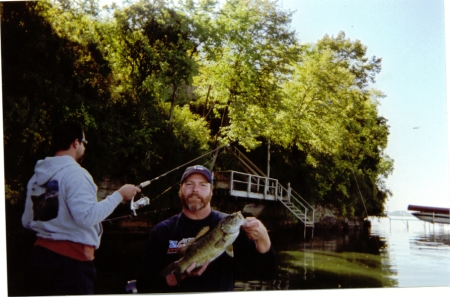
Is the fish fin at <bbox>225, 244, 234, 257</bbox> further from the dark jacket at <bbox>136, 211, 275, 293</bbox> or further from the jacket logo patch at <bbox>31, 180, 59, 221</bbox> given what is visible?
the jacket logo patch at <bbox>31, 180, 59, 221</bbox>

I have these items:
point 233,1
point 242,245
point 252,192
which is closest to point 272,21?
point 233,1

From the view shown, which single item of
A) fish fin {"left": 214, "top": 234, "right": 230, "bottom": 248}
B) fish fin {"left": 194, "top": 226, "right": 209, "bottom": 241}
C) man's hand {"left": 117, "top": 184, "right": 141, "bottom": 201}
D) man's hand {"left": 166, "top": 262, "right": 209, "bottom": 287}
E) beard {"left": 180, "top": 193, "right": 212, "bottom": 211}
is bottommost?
man's hand {"left": 166, "top": 262, "right": 209, "bottom": 287}

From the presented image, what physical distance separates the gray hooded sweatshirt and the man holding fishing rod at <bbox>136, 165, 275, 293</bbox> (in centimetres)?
51

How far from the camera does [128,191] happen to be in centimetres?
427

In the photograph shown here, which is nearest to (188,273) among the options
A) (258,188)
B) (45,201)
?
(258,188)

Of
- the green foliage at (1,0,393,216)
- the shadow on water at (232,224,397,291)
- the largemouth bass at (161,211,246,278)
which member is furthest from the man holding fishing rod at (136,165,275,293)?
the green foliage at (1,0,393,216)

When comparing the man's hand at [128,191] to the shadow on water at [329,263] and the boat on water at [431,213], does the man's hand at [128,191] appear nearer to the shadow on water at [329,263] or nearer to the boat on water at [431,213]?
the shadow on water at [329,263]

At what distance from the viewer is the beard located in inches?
165

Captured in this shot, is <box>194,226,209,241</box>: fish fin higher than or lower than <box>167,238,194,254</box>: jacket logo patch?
higher

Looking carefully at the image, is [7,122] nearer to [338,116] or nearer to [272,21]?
[272,21]

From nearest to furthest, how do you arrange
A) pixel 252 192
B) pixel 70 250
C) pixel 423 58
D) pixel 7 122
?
pixel 70 250 < pixel 7 122 < pixel 252 192 < pixel 423 58

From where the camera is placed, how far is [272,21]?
4.71 meters

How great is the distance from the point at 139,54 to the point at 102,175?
124 centimetres

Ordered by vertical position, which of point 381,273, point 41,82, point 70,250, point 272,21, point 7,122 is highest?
point 272,21
